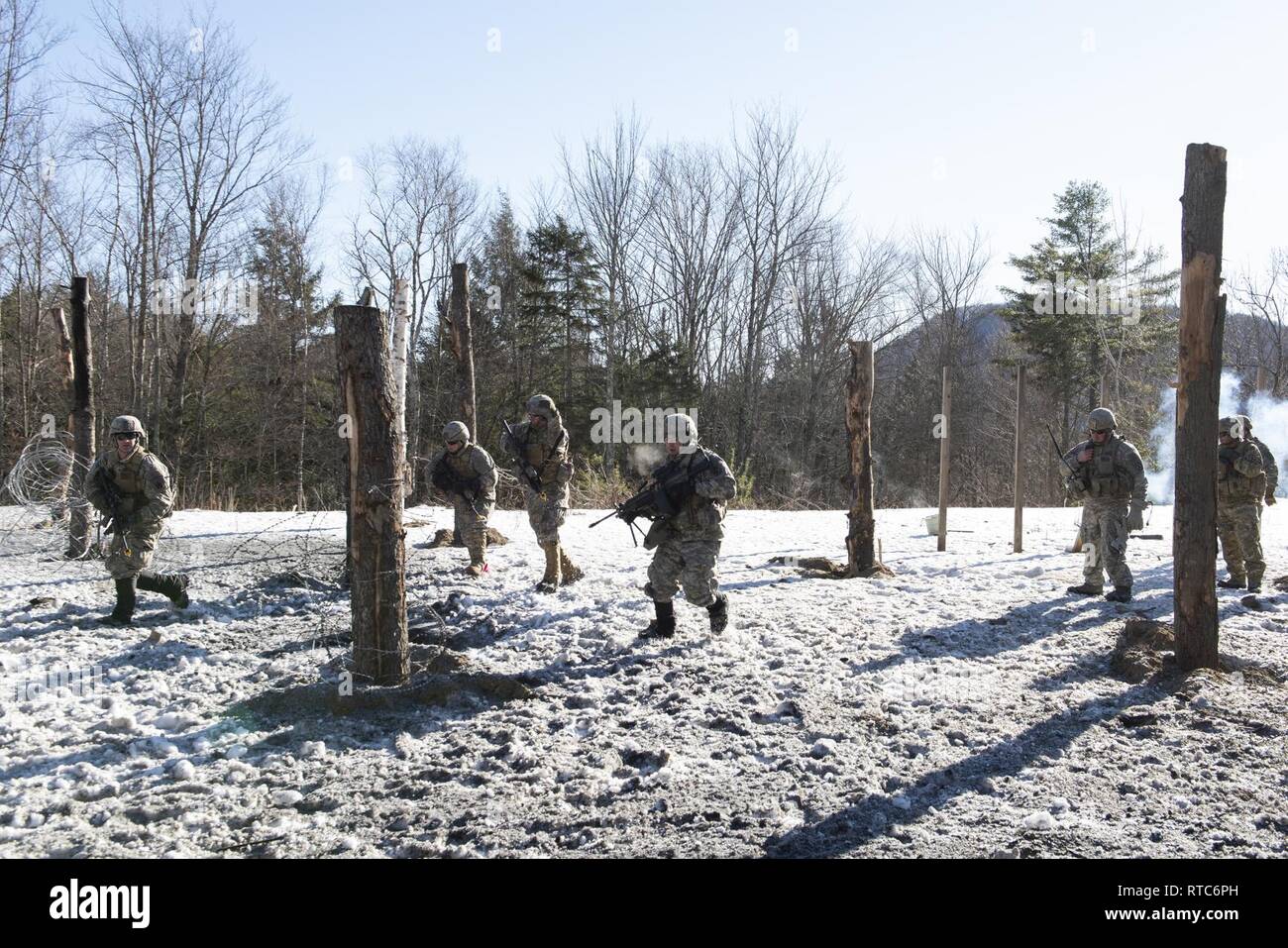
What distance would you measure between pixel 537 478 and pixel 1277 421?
27000mm

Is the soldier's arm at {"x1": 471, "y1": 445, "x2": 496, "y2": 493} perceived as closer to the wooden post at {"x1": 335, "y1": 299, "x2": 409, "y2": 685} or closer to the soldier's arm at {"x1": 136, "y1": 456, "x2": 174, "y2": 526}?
the soldier's arm at {"x1": 136, "y1": 456, "x2": 174, "y2": 526}

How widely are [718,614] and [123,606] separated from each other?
507cm

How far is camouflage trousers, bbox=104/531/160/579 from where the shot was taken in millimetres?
7270

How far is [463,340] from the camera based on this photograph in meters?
11.2

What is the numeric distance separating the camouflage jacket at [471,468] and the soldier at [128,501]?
255cm

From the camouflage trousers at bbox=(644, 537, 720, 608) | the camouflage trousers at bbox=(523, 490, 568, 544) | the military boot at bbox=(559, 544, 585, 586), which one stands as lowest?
the military boot at bbox=(559, 544, 585, 586)

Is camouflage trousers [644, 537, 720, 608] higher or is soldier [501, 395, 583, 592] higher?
soldier [501, 395, 583, 592]

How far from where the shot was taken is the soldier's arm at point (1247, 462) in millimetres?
8500

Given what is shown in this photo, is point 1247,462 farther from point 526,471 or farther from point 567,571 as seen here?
point 526,471

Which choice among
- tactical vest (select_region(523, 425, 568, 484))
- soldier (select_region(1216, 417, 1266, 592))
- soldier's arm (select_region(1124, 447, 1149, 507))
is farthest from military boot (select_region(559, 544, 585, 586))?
soldier (select_region(1216, 417, 1266, 592))

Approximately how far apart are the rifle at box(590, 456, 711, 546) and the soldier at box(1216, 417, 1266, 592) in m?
5.54

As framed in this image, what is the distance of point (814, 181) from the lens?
30938mm

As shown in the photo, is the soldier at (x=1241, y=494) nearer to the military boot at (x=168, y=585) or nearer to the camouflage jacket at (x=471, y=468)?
the camouflage jacket at (x=471, y=468)
